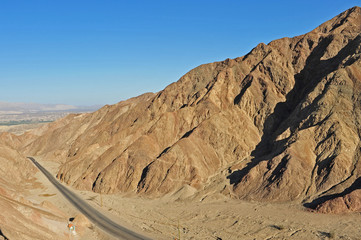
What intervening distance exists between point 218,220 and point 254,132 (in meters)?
27.2

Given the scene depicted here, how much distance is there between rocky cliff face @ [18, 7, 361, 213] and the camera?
4334cm

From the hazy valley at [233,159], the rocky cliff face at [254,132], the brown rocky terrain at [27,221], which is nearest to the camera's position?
the brown rocky terrain at [27,221]

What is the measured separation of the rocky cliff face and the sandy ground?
10.7ft

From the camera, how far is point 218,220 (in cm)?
3772

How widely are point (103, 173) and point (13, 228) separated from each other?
30384mm

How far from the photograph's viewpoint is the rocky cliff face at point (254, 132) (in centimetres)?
4334

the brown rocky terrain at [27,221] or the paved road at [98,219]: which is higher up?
the brown rocky terrain at [27,221]

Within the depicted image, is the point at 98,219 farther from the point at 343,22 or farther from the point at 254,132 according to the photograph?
the point at 343,22

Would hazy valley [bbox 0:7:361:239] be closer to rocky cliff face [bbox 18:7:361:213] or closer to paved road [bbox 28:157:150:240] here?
rocky cliff face [bbox 18:7:361:213]

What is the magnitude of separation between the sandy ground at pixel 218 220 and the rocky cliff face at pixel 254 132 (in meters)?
3.26

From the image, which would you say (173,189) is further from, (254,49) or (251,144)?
(254,49)

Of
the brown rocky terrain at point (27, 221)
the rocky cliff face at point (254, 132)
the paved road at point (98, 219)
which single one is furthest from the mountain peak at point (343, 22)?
the brown rocky terrain at point (27, 221)

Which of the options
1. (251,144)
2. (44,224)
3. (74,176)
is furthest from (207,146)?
(44,224)

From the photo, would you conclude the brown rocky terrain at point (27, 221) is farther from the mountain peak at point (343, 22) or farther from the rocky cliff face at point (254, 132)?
the mountain peak at point (343, 22)
